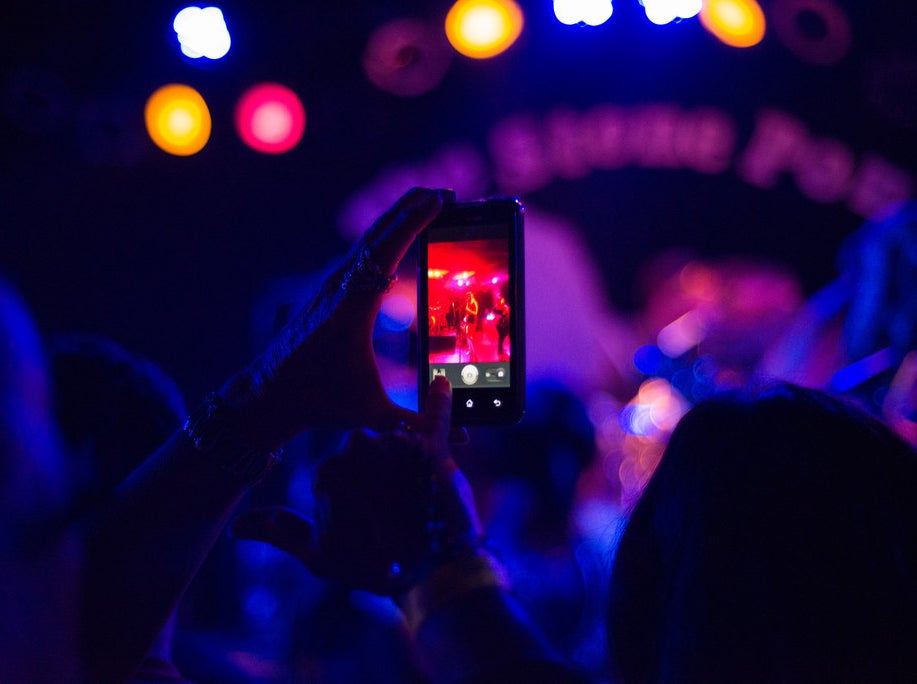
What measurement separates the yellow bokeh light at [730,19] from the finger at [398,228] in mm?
1082

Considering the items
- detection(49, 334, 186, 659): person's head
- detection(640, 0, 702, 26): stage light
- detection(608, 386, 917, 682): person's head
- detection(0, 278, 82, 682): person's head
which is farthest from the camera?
detection(640, 0, 702, 26): stage light

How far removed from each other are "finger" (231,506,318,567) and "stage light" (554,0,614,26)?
48.2 inches

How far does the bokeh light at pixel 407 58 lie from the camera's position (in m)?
1.57

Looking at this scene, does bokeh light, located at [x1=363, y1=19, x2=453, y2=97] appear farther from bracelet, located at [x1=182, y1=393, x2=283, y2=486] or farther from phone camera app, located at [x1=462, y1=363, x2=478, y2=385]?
bracelet, located at [x1=182, y1=393, x2=283, y2=486]

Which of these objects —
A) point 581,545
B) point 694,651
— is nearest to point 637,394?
point 581,545

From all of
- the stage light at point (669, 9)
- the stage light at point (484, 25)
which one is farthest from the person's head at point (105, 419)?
the stage light at point (669, 9)

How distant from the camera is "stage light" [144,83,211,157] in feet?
5.18

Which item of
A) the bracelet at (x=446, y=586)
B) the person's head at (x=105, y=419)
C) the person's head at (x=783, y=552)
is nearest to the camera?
the person's head at (x=783, y=552)

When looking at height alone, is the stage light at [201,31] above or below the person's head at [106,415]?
above

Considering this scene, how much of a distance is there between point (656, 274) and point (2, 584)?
4.44ft

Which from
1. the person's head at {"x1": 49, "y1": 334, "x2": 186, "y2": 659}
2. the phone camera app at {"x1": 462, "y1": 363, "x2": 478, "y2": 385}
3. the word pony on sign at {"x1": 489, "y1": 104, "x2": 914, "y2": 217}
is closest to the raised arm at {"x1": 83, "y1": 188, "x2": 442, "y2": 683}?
the phone camera app at {"x1": 462, "y1": 363, "x2": 478, "y2": 385}

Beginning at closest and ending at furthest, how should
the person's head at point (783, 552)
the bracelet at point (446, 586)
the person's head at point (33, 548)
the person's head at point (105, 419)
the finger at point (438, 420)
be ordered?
the person's head at point (783, 552), the bracelet at point (446, 586), the finger at point (438, 420), the person's head at point (33, 548), the person's head at point (105, 419)

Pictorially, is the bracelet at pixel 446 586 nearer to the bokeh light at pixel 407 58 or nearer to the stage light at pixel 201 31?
the bokeh light at pixel 407 58

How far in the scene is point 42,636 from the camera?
36.8 inches
